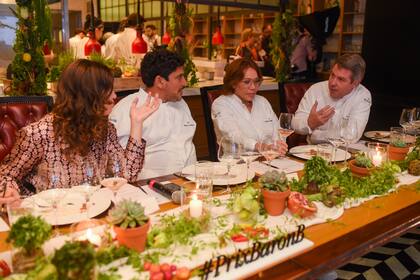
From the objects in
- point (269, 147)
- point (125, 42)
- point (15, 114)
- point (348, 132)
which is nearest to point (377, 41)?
point (125, 42)

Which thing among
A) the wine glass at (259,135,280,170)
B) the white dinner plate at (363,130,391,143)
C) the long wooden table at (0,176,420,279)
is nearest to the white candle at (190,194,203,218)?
the long wooden table at (0,176,420,279)

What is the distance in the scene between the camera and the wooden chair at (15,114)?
212 centimetres

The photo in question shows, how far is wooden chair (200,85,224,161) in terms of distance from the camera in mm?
2705

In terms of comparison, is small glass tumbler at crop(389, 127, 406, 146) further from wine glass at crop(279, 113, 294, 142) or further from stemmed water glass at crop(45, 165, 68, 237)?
stemmed water glass at crop(45, 165, 68, 237)

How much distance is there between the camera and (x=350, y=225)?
4.66 feet

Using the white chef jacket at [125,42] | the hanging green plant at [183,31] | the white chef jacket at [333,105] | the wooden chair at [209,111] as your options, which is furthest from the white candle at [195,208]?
the white chef jacket at [125,42]

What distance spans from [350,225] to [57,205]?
984mm

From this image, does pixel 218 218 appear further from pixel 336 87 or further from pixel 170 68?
pixel 336 87

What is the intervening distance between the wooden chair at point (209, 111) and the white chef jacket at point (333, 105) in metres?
0.64

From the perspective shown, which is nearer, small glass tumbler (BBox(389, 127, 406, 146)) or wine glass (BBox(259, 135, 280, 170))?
wine glass (BBox(259, 135, 280, 170))

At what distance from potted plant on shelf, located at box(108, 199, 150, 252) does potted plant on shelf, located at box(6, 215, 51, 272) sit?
7.2 inches

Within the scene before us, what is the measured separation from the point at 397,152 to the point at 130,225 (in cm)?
159

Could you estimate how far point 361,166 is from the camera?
6.14 ft

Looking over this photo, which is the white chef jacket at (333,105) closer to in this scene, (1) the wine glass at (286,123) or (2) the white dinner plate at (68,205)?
(1) the wine glass at (286,123)
